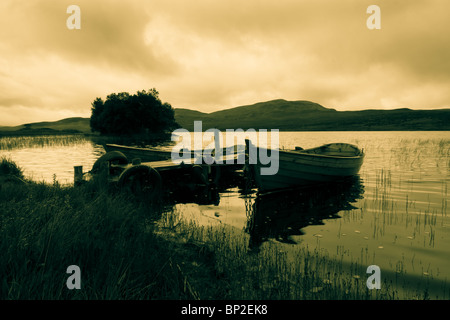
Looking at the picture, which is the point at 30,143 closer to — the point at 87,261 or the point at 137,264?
the point at 87,261

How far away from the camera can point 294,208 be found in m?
9.84

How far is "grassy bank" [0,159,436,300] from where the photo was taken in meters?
3.11

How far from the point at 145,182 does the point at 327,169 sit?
337 inches

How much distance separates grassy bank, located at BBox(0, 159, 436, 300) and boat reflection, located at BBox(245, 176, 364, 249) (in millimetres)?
1279

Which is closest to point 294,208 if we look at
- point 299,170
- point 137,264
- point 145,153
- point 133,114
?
point 299,170

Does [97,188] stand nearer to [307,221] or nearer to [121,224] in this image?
[121,224]

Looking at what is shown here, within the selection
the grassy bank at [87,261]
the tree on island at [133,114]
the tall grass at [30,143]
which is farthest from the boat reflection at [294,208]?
the tree on island at [133,114]

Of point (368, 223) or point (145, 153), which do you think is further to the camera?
point (145, 153)

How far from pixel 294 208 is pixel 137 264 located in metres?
7.21

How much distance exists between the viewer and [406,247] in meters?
6.26

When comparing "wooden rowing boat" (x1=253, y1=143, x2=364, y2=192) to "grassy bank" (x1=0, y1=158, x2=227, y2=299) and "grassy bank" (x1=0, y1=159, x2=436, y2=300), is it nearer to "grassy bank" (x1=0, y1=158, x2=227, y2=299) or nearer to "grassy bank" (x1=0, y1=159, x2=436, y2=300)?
"grassy bank" (x1=0, y1=159, x2=436, y2=300)

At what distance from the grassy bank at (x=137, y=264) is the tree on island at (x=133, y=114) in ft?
184

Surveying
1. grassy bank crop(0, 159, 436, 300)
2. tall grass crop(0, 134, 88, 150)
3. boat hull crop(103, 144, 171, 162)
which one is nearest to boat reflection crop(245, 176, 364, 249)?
grassy bank crop(0, 159, 436, 300)
